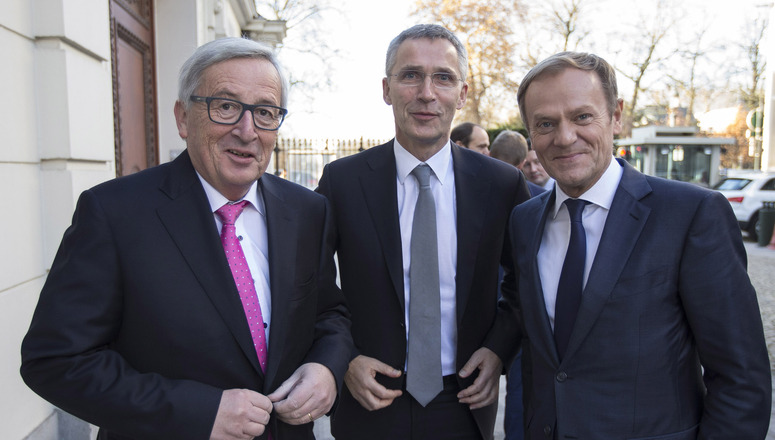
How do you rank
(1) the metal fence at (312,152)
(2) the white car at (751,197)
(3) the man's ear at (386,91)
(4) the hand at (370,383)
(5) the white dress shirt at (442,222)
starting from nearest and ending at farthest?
(4) the hand at (370,383) < (5) the white dress shirt at (442,222) < (3) the man's ear at (386,91) < (2) the white car at (751,197) < (1) the metal fence at (312,152)

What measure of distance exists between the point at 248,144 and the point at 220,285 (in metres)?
0.44

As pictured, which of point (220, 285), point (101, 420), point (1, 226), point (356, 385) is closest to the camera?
point (101, 420)

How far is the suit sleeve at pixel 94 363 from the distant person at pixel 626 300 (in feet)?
3.59

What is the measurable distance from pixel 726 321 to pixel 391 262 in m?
1.16

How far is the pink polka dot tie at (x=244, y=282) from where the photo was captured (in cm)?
166

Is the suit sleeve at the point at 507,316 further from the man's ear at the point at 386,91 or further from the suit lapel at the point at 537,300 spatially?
the man's ear at the point at 386,91

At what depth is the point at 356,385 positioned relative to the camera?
221 centimetres

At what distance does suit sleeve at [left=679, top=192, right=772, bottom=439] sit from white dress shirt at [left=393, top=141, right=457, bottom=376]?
2.91 ft

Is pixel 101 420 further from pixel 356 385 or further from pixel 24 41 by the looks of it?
pixel 24 41

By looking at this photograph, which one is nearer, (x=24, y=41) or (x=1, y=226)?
(x=1, y=226)

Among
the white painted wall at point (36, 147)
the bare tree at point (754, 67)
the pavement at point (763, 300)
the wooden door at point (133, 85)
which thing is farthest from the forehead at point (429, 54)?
the bare tree at point (754, 67)

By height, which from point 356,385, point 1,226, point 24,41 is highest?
point 24,41

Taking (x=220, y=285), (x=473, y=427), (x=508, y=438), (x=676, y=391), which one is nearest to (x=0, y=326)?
(x=220, y=285)

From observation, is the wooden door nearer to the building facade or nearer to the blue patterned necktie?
the building facade
